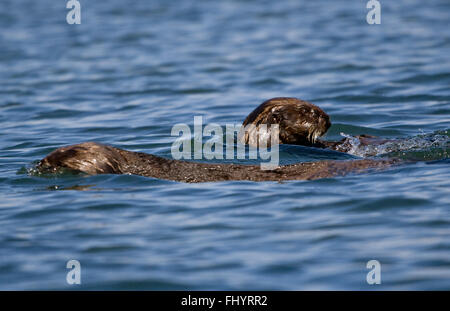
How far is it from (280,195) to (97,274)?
2196mm

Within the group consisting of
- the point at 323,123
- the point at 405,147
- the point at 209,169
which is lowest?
the point at 209,169

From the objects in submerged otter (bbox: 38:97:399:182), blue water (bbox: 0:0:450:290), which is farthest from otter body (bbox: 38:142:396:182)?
blue water (bbox: 0:0:450:290)

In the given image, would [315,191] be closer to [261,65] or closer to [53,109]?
[53,109]

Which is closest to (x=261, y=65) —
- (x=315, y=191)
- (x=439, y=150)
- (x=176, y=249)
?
(x=439, y=150)

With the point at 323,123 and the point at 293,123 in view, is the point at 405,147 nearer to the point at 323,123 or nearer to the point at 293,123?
the point at 323,123

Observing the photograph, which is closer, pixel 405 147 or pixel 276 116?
pixel 405 147

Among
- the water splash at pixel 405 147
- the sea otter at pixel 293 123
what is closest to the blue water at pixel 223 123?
the water splash at pixel 405 147

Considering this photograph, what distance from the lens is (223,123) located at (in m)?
11.3

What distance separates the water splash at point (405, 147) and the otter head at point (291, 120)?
0.44 metres

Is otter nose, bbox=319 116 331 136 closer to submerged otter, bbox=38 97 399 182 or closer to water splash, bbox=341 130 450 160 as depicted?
water splash, bbox=341 130 450 160

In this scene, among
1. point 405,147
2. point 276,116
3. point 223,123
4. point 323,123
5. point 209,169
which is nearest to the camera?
point 209,169

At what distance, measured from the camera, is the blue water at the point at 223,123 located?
5.37 m

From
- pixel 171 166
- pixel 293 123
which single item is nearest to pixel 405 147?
pixel 293 123

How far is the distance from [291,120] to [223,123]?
278cm
